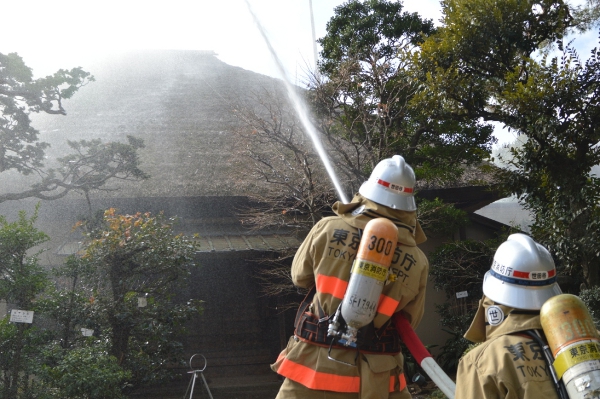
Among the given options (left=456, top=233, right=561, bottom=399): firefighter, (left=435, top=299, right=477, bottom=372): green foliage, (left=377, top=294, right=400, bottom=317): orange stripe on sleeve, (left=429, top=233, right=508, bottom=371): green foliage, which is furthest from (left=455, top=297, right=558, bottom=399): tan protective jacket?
(left=435, top=299, right=477, bottom=372): green foliage

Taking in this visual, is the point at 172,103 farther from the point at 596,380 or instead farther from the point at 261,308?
the point at 596,380

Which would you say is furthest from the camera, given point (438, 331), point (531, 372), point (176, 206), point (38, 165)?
point (438, 331)

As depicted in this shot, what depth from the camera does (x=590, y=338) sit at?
165 centimetres

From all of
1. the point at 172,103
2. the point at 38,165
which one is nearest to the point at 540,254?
the point at 38,165

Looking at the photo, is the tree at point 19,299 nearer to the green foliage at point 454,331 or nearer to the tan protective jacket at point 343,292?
the tan protective jacket at point 343,292

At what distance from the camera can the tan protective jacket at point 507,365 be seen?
1.78m

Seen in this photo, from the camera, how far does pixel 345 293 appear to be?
2.76 metres

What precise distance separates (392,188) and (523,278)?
1089 mm

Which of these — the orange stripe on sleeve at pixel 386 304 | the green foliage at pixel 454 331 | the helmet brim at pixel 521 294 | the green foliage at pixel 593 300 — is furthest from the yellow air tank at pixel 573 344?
the green foliage at pixel 454 331

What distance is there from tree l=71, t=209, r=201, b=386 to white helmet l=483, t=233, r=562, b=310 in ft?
17.1

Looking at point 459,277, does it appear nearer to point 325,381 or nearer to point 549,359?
point 325,381

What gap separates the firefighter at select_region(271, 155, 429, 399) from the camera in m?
2.85

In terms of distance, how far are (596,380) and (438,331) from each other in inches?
345

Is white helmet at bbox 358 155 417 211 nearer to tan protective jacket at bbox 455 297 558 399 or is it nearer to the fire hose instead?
the fire hose
